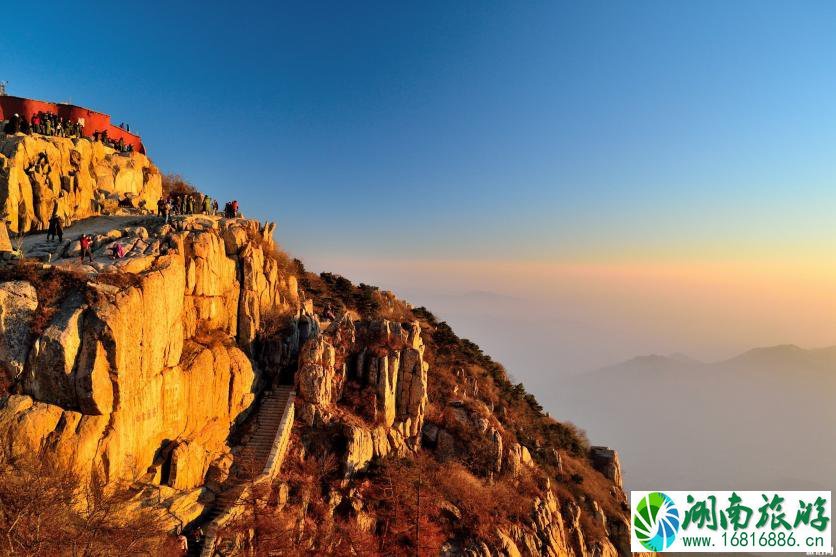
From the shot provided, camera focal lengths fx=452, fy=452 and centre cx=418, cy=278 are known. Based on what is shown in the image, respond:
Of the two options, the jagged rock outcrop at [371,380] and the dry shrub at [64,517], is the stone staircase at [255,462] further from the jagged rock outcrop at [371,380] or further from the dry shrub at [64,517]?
the dry shrub at [64,517]

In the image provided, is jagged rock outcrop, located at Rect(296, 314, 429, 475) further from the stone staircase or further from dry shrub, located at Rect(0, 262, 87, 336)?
dry shrub, located at Rect(0, 262, 87, 336)

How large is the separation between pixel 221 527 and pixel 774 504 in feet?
87.1

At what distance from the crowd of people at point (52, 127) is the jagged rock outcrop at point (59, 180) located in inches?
44.2

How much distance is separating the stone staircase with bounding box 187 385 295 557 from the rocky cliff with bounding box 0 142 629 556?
10 centimetres

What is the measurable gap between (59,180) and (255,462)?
20.5 meters

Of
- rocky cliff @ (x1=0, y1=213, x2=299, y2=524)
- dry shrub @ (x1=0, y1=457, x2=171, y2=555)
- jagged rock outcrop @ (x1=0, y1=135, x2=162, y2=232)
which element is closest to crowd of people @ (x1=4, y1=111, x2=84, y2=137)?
jagged rock outcrop @ (x1=0, y1=135, x2=162, y2=232)

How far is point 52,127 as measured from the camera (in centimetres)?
2955

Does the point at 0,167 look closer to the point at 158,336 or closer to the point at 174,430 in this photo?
the point at 158,336

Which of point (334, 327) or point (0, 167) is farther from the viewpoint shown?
point (334, 327)

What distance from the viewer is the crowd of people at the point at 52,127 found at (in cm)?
2727

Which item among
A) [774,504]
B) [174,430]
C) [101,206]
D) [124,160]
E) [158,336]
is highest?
[124,160]

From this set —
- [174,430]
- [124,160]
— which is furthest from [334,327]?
[124,160]

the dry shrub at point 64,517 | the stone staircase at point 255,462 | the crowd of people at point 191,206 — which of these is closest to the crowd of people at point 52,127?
the crowd of people at point 191,206

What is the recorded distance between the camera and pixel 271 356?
27391 millimetres
